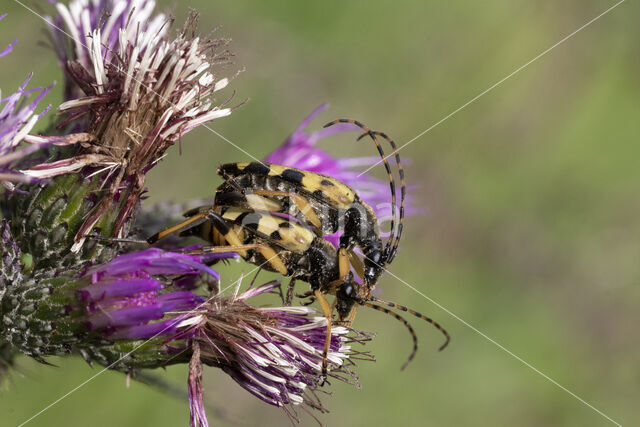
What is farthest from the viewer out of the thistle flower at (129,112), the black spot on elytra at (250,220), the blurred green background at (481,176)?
the blurred green background at (481,176)

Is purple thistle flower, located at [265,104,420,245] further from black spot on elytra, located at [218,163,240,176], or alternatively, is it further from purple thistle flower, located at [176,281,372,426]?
purple thistle flower, located at [176,281,372,426]

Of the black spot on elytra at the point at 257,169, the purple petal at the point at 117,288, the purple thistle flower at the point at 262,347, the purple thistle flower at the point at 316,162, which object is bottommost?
the purple petal at the point at 117,288

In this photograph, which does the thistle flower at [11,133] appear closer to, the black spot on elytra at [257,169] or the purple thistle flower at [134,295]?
the purple thistle flower at [134,295]

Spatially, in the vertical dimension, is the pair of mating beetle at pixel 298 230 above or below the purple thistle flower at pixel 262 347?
above

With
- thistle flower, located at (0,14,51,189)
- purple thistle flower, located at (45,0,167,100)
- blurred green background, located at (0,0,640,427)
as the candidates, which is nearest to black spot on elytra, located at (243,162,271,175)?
purple thistle flower, located at (45,0,167,100)

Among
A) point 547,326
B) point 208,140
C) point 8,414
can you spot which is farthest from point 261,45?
point 547,326

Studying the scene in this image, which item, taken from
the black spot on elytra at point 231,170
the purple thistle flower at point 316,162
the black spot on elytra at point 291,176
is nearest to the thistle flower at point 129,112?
the black spot on elytra at point 231,170
